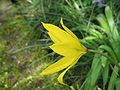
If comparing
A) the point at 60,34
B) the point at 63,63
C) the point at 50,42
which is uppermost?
the point at 60,34

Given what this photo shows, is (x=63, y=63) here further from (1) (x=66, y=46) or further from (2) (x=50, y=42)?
(2) (x=50, y=42)

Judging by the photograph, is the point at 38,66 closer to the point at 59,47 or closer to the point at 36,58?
the point at 36,58

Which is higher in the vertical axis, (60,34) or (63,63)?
(60,34)

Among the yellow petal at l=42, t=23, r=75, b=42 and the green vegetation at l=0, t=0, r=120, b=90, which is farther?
the green vegetation at l=0, t=0, r=120, b=90

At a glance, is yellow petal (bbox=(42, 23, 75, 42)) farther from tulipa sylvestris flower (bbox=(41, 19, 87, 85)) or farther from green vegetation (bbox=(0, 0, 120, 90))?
green vegetation (bbox=(0, 0, 120, 90))

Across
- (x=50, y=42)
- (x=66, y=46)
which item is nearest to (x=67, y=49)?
(x=66, y=46)

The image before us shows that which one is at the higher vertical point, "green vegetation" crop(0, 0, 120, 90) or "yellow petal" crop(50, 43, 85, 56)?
"yellow petal" crop(50, 43, 85, 56)

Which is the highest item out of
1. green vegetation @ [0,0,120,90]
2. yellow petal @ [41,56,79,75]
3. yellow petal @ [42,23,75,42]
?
yellow petal @ [42,23,75,42]

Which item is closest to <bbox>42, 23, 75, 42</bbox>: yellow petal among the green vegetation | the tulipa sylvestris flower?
the tulipa sylvestris flower

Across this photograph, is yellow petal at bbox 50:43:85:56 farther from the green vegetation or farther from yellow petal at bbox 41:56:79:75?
the green vegetation
